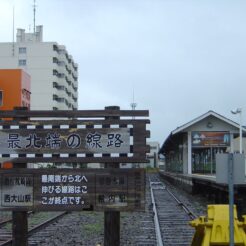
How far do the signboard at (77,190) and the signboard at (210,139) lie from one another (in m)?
32.5

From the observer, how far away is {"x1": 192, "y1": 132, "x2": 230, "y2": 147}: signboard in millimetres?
41331

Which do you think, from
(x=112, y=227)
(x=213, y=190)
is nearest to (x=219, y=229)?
(x=112, y=227)

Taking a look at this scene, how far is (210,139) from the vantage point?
137 feet

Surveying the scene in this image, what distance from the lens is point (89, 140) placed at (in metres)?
9.55

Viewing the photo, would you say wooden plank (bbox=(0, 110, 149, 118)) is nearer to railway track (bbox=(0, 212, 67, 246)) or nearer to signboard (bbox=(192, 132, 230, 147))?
railway track (bbox=(0, 212, 67, 246))

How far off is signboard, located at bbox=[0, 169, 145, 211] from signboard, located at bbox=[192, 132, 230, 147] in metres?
32.5

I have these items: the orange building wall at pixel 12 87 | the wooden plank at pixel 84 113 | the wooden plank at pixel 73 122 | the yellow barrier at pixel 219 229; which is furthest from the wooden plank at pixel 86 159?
the orange building wall at pixel 12 87

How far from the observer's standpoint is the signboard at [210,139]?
136 feet

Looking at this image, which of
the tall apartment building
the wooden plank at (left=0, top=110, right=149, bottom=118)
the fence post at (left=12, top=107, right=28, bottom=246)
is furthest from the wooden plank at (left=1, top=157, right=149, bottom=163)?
the tall apartment building

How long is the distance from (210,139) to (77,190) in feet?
109

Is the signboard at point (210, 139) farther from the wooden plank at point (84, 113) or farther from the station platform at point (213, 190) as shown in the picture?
the wooden plank at point (84, 113)

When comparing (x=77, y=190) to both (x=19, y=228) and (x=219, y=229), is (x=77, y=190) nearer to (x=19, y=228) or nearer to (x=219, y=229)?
(x=19, y=228)

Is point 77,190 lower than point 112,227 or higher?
higher

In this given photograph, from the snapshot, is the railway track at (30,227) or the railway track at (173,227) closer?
the railway track at (30,227)
